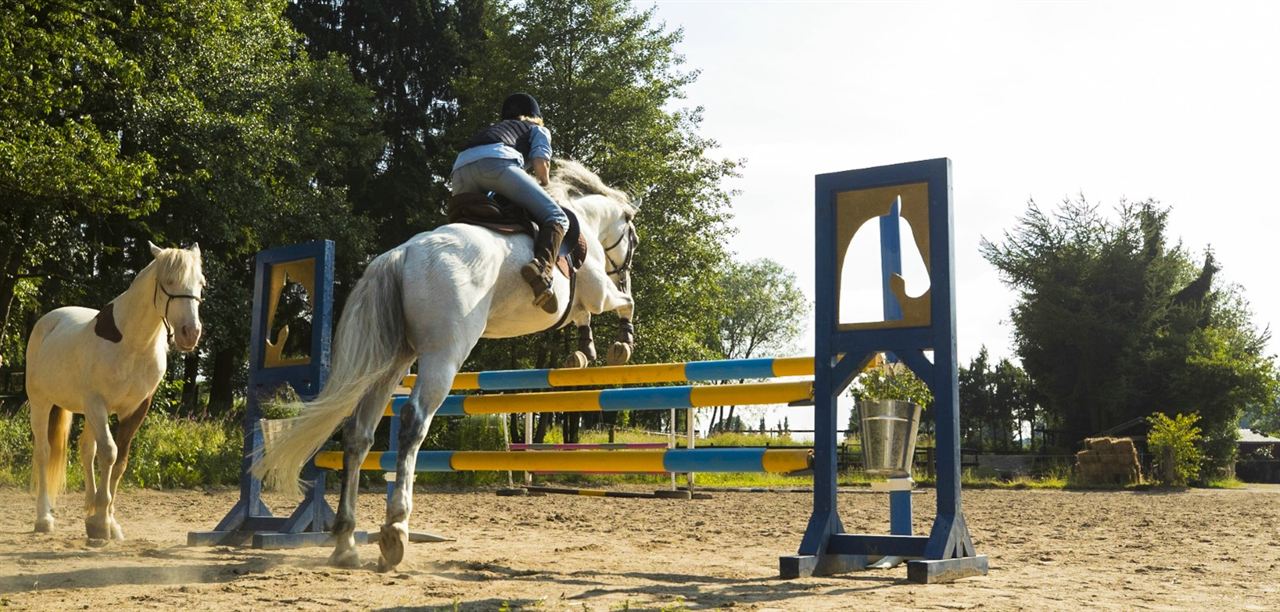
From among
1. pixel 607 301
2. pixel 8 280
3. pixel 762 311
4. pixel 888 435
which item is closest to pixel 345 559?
pixel 607 301

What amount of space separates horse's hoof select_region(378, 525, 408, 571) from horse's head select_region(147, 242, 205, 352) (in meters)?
1.91

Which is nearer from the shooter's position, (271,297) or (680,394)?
(680,394)

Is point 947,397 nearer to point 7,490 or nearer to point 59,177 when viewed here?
point 7,490

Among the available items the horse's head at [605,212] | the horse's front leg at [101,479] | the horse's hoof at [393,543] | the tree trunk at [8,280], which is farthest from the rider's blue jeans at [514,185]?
the tree trunk at [8,280]

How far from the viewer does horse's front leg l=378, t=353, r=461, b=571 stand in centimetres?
480

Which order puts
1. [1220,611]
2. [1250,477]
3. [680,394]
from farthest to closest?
[1250,477] < [680,394] < [1220,611]

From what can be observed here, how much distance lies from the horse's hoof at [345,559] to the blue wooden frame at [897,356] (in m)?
2.12

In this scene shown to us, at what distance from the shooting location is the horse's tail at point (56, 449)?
736cm

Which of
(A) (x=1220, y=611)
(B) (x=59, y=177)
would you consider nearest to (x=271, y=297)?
(A) (x=1220, y=611)

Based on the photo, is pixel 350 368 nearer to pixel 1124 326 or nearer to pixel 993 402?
pixel 1124 326

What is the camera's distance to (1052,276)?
104 ft

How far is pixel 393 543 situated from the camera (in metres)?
4.84

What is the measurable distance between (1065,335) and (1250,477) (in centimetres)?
607

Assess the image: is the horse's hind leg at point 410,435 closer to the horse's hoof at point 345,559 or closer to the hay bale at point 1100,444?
the horse's hoof at point 345,559
